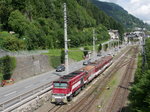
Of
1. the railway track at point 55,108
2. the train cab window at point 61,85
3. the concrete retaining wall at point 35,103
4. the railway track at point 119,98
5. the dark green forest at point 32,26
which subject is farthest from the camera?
the dark green forest at point 32,26

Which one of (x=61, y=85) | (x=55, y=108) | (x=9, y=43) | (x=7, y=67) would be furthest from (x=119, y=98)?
(x=9, y=43)

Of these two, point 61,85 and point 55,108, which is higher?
point 61,85

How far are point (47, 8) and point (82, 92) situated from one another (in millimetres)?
78122

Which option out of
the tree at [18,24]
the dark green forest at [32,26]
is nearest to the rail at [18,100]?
the dark green forest at [32,26]

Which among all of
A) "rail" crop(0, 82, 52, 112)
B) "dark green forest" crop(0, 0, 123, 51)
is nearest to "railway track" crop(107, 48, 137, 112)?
"rail" crop(0, 82, 52, 112)

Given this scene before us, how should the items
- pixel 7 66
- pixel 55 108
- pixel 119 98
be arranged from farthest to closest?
pixel 7 66
pixel 119 98
pixel 55 108

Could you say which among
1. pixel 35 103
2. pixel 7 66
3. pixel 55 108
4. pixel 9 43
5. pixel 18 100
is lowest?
pixel 55 108

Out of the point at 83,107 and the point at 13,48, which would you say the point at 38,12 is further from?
the point at 83,107

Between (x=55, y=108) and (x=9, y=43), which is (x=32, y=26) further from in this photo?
(x=55, y=108)

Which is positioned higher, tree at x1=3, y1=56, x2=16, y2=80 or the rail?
tree at x1=3, y1=56, x2=16, y2=80

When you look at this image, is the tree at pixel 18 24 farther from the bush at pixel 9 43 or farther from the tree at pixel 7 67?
the tree at pixel 7 67

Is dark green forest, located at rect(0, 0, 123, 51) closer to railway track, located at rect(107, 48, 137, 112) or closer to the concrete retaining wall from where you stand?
the concrete retaining wall

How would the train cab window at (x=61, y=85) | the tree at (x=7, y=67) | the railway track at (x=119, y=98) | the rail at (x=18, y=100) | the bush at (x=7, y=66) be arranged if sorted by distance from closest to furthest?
1. the rail at (x=18, y=100)
2. the railway track at (x=119, y=98)
3. the train cab window at (x=61, y=85)
4. the bush at (x=7, y=66)
5. the tree at (x=7, y=67)

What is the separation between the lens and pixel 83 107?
81.5ft
